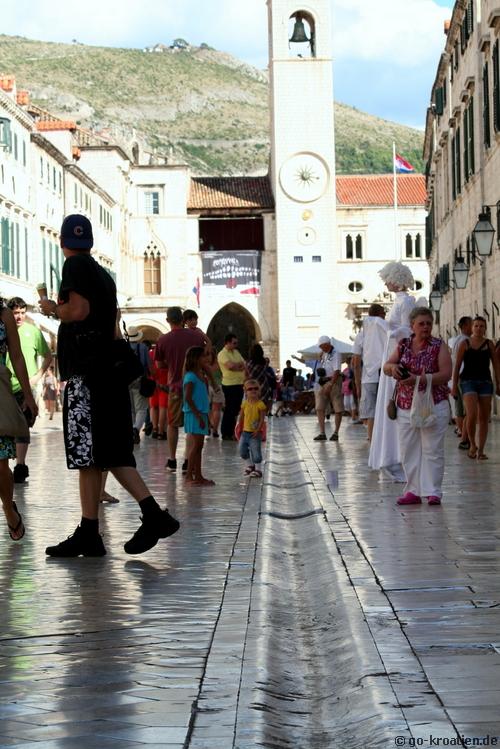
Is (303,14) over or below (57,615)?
over

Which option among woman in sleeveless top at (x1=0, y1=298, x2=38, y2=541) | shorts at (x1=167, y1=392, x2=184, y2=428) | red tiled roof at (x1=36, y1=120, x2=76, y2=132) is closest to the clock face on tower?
red tiled roof at (x1=36, y1=120, x2=76, y2=132)

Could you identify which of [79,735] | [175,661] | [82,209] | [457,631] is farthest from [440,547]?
[82,209]

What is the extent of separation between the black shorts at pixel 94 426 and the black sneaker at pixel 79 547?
A: 0.40m

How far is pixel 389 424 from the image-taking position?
14.1m

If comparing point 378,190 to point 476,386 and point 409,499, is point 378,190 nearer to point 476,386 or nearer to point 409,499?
point 476,386

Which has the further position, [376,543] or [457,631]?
[376,543]

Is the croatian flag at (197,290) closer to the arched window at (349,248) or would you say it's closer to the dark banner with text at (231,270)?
the dark banner with text at (231,270)

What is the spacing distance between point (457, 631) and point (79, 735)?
2042 mm

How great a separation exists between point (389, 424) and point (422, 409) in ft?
7.41

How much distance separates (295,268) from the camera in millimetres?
76438

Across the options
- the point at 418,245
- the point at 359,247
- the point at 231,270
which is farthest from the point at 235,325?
the point at 418,245

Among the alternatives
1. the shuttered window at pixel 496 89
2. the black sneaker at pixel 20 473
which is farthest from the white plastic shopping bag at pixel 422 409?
the shuttered window at pixel 496 89

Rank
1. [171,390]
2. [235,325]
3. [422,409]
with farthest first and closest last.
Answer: [235,325]
[171,390]
[422,409]

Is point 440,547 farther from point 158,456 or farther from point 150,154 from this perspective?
point 150,154
